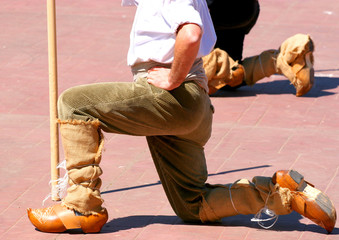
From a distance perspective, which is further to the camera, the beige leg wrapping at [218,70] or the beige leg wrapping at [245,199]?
the beige leg wrapping at [218,70]

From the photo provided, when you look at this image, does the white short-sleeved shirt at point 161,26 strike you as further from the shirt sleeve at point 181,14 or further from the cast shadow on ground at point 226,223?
the cast shadow on ground at point 226,223

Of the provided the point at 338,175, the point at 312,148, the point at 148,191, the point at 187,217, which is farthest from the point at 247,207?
the point at 312,148

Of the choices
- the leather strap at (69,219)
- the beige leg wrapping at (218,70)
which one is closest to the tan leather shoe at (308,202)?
the leather strap at (69,219)

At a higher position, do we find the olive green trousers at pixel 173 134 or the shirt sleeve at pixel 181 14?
the shirt sleeve at pixel 181 14

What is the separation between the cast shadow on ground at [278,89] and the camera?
8.22 metres

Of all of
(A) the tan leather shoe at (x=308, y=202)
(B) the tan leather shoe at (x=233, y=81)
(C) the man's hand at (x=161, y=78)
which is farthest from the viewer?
(B) the tan leather shoe at (x=233, y=81)

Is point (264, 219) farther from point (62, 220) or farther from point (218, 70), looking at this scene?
point (218, 70)

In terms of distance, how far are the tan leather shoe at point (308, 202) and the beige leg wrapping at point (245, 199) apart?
0.04m

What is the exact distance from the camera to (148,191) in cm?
556

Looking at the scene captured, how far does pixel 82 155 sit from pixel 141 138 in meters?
2.24

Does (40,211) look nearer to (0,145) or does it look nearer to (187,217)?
(187,217)

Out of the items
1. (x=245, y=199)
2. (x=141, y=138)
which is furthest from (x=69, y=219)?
(x=141, y=138)

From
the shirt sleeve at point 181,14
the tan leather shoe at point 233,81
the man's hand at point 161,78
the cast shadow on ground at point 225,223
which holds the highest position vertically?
the shirt sleeve at point 181,14

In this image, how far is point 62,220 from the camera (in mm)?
4719
